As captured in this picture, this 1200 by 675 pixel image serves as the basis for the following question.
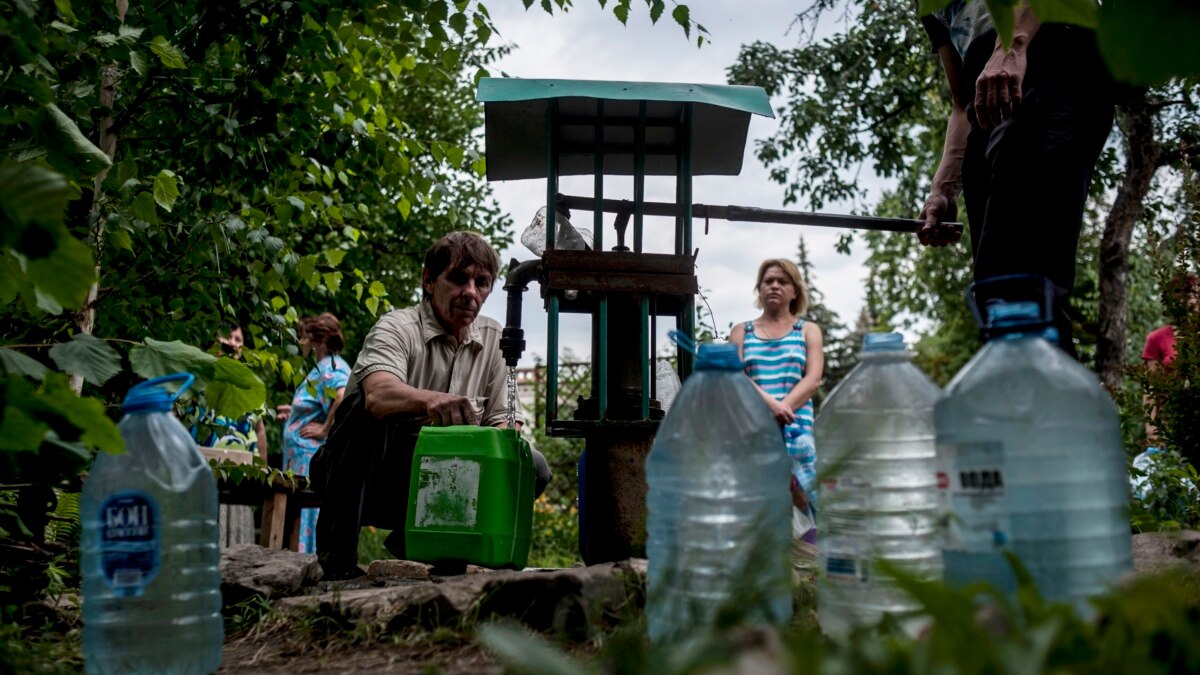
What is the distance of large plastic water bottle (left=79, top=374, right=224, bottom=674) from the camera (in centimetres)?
188

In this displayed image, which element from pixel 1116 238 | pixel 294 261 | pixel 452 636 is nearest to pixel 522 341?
pixel 294 261

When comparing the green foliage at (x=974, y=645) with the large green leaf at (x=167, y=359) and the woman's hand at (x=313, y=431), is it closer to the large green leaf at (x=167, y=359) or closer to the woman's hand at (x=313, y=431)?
the large green leaf at (x=167, y=359)

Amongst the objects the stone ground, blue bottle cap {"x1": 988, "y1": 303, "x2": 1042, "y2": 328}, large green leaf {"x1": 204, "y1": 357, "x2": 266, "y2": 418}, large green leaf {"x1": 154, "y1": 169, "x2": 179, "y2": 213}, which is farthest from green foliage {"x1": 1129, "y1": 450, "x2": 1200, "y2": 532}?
large green leaf {"x1": 154, "y1": 169, "x2": 179, "y2": 213}

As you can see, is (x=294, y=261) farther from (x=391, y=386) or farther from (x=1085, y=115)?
(x=1085, y=115)

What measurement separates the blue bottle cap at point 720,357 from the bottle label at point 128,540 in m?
1.08

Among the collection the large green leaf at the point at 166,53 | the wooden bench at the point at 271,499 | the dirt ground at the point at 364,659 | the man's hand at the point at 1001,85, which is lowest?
the dirt ground at the point at 364,659

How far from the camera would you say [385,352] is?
381 cm

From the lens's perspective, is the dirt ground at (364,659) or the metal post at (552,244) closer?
the dirt ground at (364,659)

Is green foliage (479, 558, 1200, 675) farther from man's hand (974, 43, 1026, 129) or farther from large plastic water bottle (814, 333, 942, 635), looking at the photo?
man's hand (974, 43, 1026, 129)

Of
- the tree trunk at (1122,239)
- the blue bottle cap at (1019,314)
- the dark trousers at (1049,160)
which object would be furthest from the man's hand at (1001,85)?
the tree trunk at (1122,239)

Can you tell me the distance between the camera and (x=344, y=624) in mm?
2359

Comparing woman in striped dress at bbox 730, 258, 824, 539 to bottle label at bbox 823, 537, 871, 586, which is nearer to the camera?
bottle label at bbox 823, 537, 871, 586

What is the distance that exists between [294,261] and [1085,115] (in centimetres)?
291

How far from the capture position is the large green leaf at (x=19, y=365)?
1.81 meters
